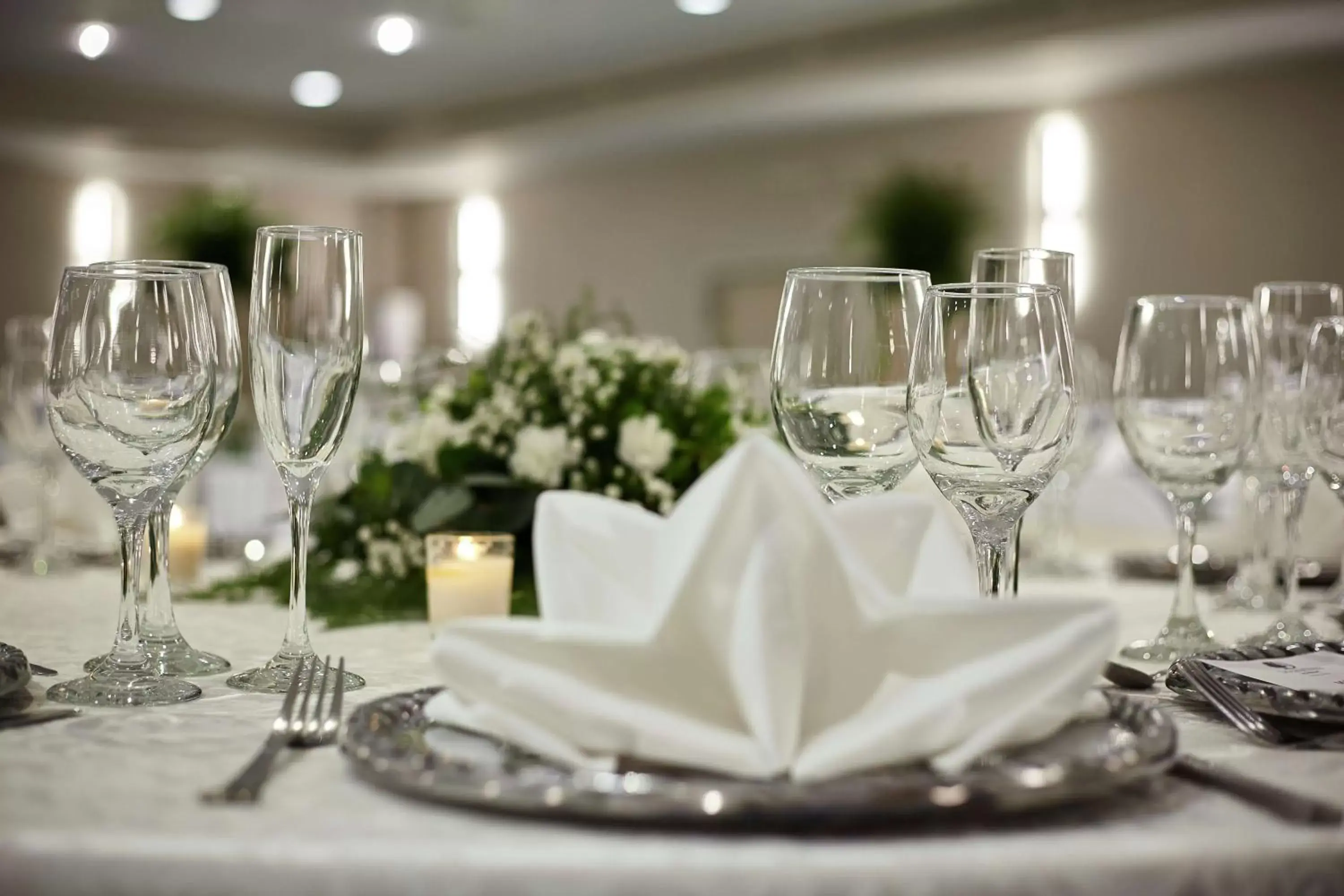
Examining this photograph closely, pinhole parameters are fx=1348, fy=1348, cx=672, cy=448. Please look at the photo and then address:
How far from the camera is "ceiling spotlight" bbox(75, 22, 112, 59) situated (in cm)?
895

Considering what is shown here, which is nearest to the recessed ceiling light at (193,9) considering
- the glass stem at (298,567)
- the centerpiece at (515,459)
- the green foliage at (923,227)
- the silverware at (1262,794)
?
the green foliage at (923,227)

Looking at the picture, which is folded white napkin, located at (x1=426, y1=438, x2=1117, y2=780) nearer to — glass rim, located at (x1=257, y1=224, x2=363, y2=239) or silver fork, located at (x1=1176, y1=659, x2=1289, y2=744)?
silver fork, located at (x1=1176, y1=659, x2=1289, y2=744)

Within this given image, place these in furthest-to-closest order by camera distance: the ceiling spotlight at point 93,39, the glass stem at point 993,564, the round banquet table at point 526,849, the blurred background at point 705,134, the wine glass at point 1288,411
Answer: the ceiling spotlight at point 93,39 < the blurred background at point 705,134 < the wine glass at point 1288,411 < the glass stem at point 993,564 < the round banquet table at point 526,849

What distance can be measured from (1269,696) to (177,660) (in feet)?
2.85

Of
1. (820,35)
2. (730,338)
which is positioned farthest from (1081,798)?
(730,338)

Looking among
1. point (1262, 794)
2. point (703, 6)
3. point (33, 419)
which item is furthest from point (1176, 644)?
point (703, 6)

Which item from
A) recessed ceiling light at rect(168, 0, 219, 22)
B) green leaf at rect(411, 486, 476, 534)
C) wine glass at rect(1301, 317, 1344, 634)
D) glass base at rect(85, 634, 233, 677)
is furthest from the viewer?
recessed ceiling light at rect(168, 0, 219, 22)

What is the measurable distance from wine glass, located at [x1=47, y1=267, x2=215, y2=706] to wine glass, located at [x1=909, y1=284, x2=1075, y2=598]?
0.56 metres

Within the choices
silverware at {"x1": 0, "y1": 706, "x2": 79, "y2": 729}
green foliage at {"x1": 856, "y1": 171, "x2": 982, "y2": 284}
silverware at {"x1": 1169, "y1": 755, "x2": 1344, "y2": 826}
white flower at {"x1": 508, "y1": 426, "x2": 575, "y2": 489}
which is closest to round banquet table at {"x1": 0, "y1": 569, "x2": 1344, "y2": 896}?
silverware at {"x1": 1169, "y1": 755, "x2": 1344, "y2": 826}

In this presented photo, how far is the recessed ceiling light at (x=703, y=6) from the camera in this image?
8.27m

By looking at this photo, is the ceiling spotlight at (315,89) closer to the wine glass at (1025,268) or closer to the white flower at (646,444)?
the white flower at (646,444)

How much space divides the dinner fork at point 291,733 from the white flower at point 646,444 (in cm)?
67

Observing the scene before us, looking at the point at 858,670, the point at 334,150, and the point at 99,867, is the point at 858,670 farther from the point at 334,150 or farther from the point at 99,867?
the point at 334,150

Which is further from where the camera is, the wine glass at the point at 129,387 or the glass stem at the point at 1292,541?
the glass stem at the point at 1292,541
